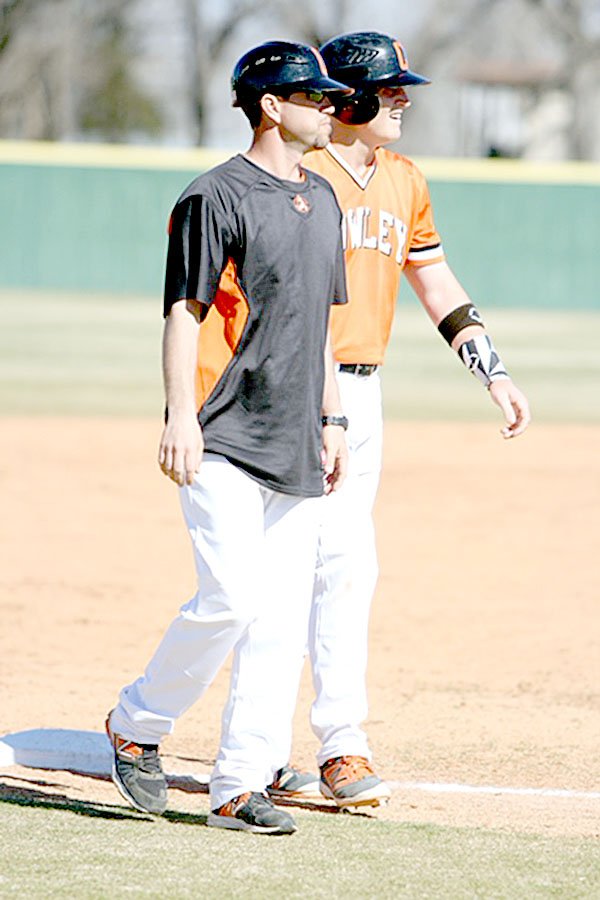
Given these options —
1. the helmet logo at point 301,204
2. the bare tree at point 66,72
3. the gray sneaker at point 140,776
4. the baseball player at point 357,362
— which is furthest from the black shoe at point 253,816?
the bare tree at point 66,72

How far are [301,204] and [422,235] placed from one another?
2.49 ft

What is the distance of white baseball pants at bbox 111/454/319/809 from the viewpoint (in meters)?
3.70

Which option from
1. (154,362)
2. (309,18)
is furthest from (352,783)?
(309,18)

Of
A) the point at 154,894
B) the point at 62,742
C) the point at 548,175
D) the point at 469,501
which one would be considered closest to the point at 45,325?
the point at 548,175

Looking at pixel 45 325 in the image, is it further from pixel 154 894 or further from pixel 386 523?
pixel 154 894

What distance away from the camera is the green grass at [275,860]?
323 cm

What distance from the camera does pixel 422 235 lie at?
4.46 m

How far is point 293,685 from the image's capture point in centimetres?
394

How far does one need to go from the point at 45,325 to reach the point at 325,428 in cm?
1689

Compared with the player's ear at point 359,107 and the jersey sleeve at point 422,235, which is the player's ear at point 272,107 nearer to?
the player's ear at point 359,107

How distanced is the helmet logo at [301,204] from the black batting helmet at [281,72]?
0.85ft

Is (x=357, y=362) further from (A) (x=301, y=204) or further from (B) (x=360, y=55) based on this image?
(B) (x=360, y=55)

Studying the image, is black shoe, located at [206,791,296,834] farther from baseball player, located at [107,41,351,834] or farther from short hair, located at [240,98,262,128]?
short hair, located at [240,98,262,128]

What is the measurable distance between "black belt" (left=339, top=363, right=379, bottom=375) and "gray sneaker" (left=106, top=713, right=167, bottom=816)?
1126 millimetres
